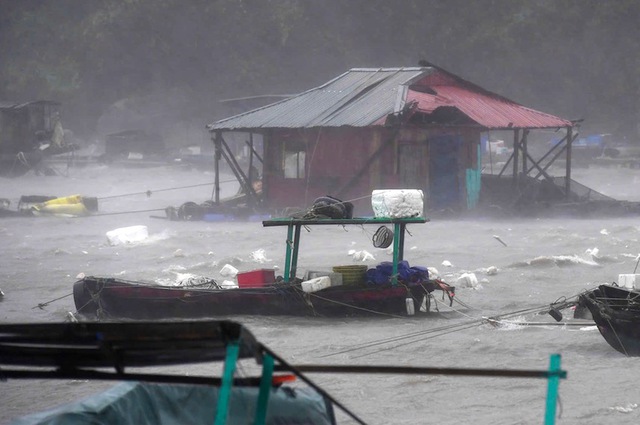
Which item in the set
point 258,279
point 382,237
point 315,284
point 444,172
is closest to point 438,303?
point 382,237

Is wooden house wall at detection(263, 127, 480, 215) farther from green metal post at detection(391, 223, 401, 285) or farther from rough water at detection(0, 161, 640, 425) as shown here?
green metal post at detection(391, 223, 401, 285)

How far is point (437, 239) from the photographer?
22.6 m

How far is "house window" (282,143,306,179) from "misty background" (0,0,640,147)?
26.0 metres

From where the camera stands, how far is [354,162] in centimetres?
2636

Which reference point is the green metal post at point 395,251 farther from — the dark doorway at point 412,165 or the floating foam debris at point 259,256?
the dark doorway at point 412,165

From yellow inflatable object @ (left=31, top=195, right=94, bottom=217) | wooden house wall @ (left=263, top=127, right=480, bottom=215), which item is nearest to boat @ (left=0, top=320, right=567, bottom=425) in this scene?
wooden house wall @ (left=263, top=127, right=480, bottom=215)

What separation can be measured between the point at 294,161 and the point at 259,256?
7.32 meters

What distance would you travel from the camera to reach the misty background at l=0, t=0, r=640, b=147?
169 ft

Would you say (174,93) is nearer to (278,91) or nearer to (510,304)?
(278,91)

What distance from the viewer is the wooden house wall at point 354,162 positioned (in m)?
26.0

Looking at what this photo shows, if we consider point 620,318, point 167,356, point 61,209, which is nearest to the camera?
point 167,356

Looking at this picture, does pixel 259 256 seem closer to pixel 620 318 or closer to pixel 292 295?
pixel 292 295

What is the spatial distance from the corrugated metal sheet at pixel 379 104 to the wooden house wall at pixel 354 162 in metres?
0.51

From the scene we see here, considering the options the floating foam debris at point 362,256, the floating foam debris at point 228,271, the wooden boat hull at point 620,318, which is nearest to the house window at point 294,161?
the floating foam debris at point 362,256
